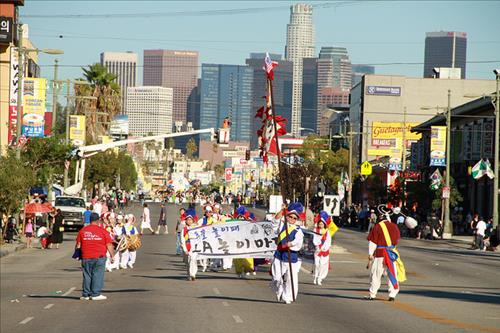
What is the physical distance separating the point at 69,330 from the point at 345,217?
75.2 m

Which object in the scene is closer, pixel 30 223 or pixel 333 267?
pixel 333 267

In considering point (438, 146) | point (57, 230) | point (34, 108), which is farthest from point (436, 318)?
point (438, 146)

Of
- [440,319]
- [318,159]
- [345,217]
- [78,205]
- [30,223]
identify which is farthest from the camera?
[318,159]

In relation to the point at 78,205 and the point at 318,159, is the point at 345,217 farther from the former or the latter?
the point at 78,205

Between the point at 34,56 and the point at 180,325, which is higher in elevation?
the point at 34,56

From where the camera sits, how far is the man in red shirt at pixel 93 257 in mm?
22328

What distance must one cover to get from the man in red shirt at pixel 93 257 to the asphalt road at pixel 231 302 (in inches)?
13.7

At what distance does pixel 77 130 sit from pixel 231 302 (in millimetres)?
49972

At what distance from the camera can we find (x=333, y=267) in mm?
34875

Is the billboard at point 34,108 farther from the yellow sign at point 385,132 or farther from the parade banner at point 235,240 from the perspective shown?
the yellow sign at point 385,132

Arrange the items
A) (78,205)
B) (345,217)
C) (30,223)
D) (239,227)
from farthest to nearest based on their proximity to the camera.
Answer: (345,217)
(78,205)
(30,223)
(239,227)

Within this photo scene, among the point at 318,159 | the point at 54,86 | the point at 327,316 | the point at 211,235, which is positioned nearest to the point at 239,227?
the point at 211,235

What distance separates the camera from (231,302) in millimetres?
21516

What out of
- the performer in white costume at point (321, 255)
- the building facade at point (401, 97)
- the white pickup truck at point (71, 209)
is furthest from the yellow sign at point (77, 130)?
the building facade at point (401, 97)
